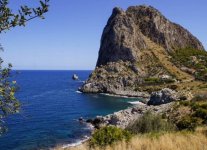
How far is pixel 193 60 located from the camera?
175 m

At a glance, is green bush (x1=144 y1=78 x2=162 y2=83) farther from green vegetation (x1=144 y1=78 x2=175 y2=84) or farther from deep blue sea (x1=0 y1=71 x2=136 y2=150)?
deep blue sea (x1=0 y1=71 x2=136 y2=150)

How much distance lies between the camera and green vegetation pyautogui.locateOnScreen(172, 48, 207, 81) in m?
151

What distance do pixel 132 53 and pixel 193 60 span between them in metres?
33.8

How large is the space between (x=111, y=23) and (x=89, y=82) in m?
44.5

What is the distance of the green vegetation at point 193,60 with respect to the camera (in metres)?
151

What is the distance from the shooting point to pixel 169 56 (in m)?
180

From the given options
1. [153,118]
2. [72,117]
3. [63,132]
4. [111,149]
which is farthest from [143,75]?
[111,149]

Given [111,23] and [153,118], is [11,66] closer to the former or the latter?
[153,118]

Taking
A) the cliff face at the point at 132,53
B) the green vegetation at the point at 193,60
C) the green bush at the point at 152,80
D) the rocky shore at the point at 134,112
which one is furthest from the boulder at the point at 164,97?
the green vegetation at the point at 193,60

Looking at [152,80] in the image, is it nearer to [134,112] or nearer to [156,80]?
[156,80]

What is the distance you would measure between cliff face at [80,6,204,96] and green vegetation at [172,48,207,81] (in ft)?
12.9

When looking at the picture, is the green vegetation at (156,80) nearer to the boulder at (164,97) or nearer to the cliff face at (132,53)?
the cliff face at (132,53)

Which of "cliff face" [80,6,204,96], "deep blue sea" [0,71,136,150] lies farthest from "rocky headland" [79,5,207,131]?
"deep blue sea" [0,71,136,150]

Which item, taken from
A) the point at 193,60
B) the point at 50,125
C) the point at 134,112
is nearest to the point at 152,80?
the point at 193,60
